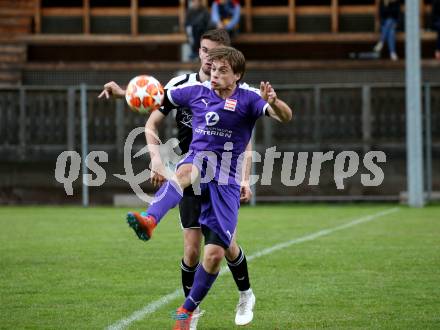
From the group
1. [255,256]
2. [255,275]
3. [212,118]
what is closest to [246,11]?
[255,256]

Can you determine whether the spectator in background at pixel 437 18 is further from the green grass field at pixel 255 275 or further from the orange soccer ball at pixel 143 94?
the orange soccer ball at pixel 143 94

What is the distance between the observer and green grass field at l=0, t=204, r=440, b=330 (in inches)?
307

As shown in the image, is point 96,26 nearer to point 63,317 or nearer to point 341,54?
point 341,54

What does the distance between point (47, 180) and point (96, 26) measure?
21.5 feet

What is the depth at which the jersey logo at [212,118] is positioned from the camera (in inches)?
291

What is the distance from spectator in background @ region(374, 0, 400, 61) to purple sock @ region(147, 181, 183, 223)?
1849 centimetres

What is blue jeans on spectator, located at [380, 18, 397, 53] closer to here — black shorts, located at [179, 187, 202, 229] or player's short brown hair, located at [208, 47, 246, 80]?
black shorts, located at [179, 187, 202, 229]

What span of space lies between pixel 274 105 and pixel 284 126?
15124mm

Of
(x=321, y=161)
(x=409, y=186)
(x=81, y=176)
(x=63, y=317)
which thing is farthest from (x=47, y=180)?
(x=63, y=317)

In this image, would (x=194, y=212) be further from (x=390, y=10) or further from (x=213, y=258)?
Answer: (x=390, y=10)

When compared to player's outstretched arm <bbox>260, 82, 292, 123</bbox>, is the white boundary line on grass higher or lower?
lower

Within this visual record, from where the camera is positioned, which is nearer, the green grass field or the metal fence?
the green grass field

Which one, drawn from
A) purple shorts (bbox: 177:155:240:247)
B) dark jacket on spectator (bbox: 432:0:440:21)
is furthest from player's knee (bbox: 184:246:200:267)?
dark jacket on spectator (bbox: 432:0:440:21)

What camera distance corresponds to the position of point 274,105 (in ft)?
22.9
